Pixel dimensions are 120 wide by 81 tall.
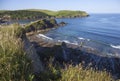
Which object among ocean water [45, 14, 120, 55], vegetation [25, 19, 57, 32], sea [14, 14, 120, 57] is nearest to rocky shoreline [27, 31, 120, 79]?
sea [14, 14, 120, 57]

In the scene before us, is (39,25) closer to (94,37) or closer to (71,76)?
(94,37)

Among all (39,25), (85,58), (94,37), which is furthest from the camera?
(39,25)

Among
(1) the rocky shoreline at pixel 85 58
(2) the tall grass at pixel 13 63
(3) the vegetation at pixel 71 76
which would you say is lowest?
(1) the rocky shoreline at pixel 85 58

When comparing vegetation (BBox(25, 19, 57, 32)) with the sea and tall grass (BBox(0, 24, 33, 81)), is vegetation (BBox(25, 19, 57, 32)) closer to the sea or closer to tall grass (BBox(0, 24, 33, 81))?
the sea

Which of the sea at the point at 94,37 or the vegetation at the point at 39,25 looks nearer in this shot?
the sea at the point at 94,37

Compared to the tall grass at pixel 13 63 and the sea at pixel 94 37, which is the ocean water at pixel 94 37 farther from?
the tall grass at pixel 13 63

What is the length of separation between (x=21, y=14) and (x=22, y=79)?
131374 mm

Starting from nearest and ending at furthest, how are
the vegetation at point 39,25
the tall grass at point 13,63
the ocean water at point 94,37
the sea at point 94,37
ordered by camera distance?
1. the tall grass at point 13,63
2. the sea at point 94,37
3. the ocean water at point 94,37
4. the vegetation at point 39,25

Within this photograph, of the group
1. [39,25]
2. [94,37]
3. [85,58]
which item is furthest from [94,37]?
[85,58]

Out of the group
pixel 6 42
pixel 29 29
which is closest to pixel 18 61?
pixel 6 42

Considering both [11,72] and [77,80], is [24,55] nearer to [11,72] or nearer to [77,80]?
[11,72]

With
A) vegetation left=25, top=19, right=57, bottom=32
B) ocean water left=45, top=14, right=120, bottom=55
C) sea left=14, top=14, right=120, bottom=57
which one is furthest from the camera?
vegetation left=25, top=19, right=57, bottom=32

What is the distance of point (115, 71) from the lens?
2700 centimetres

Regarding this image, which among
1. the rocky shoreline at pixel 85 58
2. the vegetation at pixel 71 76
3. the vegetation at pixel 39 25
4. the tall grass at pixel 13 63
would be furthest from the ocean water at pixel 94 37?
the tall grass at pixel 13 63
